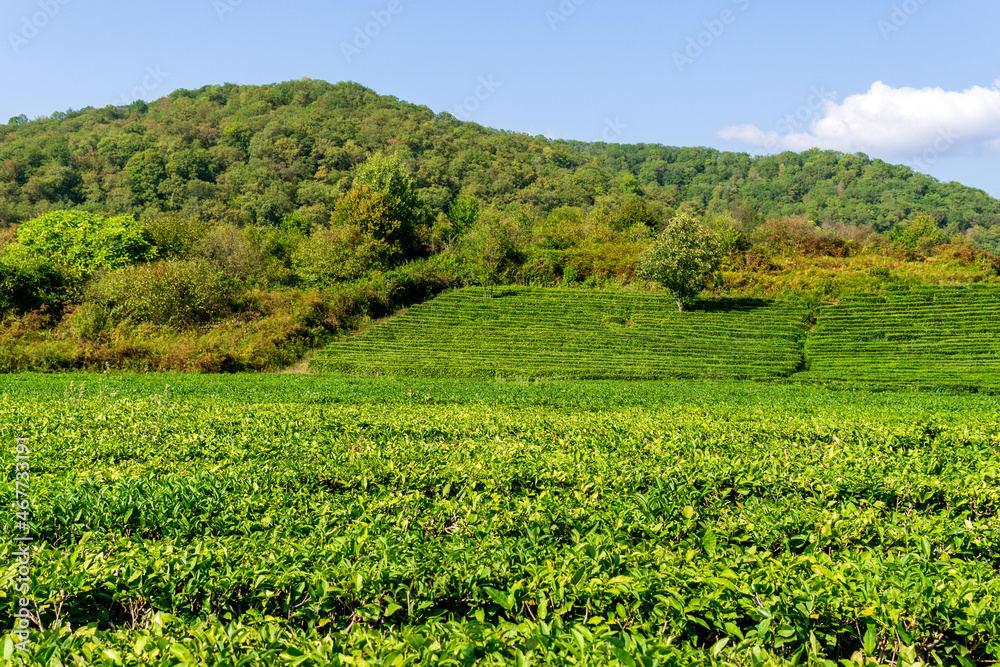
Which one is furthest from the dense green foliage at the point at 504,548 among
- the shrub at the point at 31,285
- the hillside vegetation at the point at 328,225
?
the shrub at the point at 31,285

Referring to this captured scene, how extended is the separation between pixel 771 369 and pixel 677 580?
108 ft

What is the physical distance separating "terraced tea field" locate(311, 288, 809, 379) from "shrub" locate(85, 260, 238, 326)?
411 inches

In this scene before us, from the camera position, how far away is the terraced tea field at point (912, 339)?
3159cm

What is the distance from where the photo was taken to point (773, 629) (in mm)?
4340

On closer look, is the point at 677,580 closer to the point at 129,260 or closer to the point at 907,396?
the point at 907,396

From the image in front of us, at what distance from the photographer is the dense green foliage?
417cm

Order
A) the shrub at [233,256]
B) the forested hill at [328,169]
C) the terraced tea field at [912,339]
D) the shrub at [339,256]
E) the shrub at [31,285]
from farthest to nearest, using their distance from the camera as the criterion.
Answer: the forested hill at [328,169] → the shrub at [233,256] → the shrub at [339,256] → the shrub at [31,285] → the terraced tea field at [912,339]

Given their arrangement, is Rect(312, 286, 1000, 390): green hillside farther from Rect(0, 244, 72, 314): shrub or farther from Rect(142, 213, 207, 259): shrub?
Rect(142, 213, 207, 259): shrub

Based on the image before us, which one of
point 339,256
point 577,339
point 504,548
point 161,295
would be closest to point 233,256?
point 339,256

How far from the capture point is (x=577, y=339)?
41.1 meters

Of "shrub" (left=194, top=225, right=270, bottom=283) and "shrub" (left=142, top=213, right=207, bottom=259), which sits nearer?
"shrub" (left=194, top=225, right=270, bottom=283)

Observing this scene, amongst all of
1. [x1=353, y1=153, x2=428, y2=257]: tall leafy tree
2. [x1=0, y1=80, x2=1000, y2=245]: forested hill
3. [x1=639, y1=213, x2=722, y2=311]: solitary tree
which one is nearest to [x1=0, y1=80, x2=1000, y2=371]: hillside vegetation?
[x1=353, y1=153, x2=428, y2=257]: tall leafy tree

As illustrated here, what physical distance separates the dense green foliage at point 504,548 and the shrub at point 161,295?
33.0 m

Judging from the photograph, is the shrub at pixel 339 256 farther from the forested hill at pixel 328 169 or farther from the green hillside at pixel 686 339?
the forested hill at pixel 328 169
